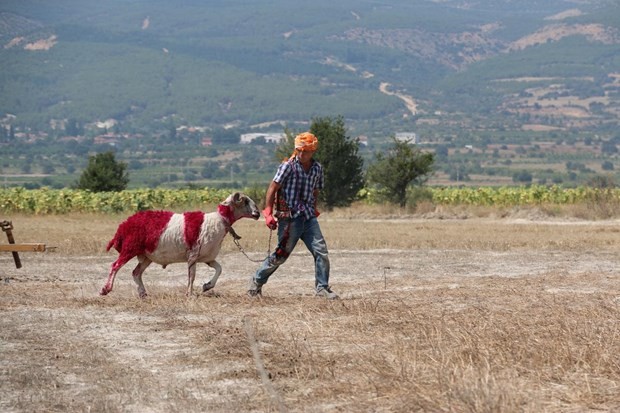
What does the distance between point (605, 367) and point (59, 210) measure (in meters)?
40.2

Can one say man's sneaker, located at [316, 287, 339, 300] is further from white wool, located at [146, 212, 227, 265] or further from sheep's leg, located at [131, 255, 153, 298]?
sheep's leg, located at [131, 255, 153, 298]

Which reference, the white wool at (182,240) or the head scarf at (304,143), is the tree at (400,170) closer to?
the white wool at (182,240)

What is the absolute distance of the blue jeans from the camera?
1484cm

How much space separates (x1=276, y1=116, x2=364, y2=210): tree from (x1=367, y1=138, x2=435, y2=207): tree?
78 cm

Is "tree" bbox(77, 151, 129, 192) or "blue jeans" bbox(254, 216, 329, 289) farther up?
"blue jeans" bbox(254, 216, 329, 289)

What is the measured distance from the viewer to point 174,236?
15.0 meters

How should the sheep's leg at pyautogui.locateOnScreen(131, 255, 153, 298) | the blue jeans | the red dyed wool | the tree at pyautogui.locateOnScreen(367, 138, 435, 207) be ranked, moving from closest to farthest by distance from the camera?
1. the blue jeans
2. the red dyed wool
3. the sheep's leg at pyautogui.locateOnScreen(131, 255, 153, 298)
4. the tree at pyautogui.locateOnScreen(367, 138, 435, 207)

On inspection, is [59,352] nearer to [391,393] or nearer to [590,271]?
[391,393]

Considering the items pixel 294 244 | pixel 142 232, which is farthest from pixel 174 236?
pixel 294 244

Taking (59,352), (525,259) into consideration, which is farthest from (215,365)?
(525,259)

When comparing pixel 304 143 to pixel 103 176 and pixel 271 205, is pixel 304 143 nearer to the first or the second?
pixel 271 205

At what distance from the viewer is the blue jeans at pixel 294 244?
14.8 meters

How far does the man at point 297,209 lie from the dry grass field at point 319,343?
1.28 feet

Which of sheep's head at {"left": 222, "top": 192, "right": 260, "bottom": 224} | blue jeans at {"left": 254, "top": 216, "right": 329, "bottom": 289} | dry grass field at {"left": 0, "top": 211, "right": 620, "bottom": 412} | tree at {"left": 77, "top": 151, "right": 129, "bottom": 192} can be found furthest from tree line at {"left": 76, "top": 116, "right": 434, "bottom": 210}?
blue jeans at {"left": 254, "top": 216, "right": 329, "bottom": 289}
